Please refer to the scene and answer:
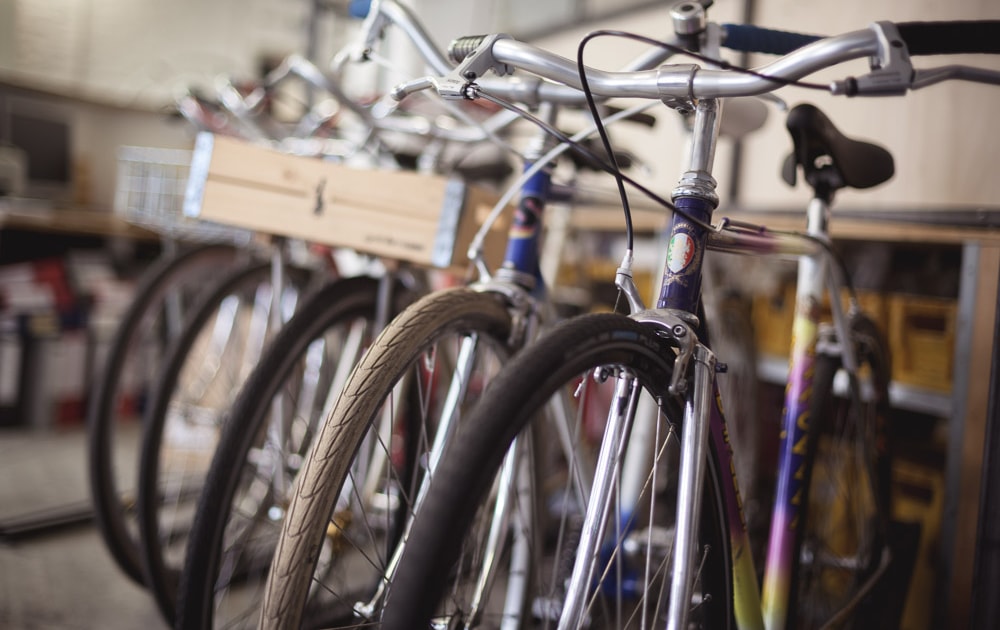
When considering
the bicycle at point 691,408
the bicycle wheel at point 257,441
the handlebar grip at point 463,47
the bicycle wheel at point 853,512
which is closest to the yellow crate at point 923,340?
the bicycle wheel at point 853,512

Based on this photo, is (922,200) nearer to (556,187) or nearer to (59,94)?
(556,187)

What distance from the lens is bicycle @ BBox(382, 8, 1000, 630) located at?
0.61 m

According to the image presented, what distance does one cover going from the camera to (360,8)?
3.68 ft

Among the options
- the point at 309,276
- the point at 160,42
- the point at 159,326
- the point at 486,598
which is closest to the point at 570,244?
the point at 309,276

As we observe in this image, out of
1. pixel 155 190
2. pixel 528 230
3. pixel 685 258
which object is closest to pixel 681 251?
pixel 685 258

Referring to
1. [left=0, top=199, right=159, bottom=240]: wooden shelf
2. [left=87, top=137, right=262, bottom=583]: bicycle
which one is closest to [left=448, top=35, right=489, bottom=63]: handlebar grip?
[left=87, top=137, right=262, bottom=583]: bicycle

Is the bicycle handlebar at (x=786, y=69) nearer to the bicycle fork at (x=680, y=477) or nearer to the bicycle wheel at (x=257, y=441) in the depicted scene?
the bicycle fork at (x=680, y=477)

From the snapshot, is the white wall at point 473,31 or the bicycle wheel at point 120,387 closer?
the bicycle wheel at point 120,387

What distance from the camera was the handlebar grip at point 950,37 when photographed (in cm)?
66

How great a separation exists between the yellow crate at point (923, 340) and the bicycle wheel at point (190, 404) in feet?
4.50

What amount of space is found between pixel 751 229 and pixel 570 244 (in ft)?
4.44

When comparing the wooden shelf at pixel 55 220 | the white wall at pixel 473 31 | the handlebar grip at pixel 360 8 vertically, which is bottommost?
the wooden shelf at pixel 55 220

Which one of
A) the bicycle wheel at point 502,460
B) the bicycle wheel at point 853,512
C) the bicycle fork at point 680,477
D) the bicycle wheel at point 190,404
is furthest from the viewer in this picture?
the bicycle wheel at point 190,404

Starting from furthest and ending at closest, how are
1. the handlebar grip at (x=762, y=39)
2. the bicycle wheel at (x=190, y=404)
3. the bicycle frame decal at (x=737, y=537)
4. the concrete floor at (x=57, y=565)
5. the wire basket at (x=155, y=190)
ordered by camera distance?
the wire basket at (x=155, y=190), the concrete floor at (x=57, y=565), the bicycle wheel at (x=190, y=404), the handlebar grip at (x=762, y=39), the bicycle frame decal at (x=737, y=537)
